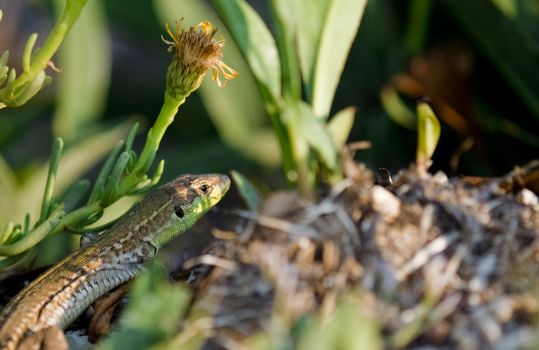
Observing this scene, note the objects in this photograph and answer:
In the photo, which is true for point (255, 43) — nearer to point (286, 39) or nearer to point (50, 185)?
point (286, 39)

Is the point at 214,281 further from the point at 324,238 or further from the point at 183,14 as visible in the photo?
the point at 183,14

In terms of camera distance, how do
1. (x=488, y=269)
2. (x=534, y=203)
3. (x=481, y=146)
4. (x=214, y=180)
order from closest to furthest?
1. (x=488, y=269)
2. (x=534, y=203)
3. (x=214, y=180)
4. (x=481, y=146)

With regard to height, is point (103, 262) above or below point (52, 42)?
below

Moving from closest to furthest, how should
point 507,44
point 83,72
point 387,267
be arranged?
point 387,267 < point 507,44 < point 83,72

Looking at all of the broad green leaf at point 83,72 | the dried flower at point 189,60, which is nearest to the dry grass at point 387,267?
the dried flower at point 189,60

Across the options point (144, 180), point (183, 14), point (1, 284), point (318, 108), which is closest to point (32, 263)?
point (1, 284)

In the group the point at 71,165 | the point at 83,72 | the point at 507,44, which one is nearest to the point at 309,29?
the point at 507,44
